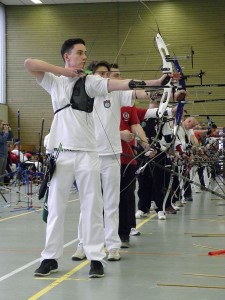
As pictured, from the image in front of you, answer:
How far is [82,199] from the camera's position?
142 inches

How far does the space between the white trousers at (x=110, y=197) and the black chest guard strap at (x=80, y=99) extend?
0.71m

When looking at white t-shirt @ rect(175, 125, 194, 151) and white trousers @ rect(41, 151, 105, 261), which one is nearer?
white trousers @ rect(41, 151, 105, 261)

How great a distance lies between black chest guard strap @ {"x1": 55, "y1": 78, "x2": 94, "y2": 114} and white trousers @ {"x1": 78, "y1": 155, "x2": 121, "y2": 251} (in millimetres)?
708

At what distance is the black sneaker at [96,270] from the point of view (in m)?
3.58

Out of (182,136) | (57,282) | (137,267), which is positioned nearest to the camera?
(57,282)

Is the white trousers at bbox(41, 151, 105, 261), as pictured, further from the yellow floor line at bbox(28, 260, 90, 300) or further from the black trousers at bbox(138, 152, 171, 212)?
the black trousers at bbox(138, 152, 171, 212)

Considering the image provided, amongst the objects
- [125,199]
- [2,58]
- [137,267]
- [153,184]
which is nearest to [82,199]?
[137,267]

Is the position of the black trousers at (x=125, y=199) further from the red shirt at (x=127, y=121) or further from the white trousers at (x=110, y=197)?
the white trousers at (x=110, y=197)

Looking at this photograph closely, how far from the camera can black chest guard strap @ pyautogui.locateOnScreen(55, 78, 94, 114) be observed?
3570 millimetres

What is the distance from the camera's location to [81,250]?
4.18 meters

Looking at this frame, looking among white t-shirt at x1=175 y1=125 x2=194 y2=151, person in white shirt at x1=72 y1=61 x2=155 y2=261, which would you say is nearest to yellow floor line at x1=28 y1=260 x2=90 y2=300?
person in white shirt at x1=72 y1=61 x2=155 y2=261

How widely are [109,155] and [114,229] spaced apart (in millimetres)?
554

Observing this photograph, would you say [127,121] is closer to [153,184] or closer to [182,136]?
[153,184]

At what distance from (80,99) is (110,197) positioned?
0.93m
